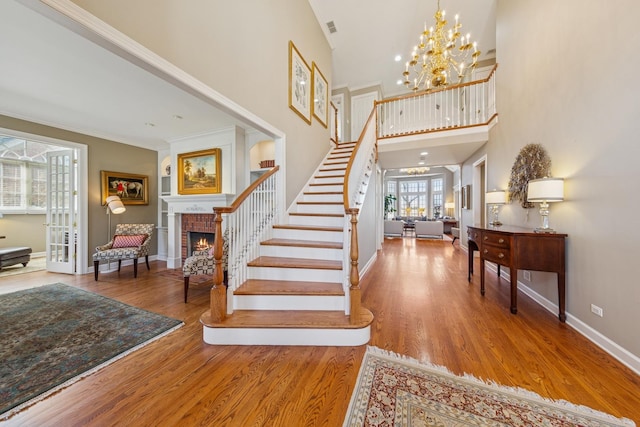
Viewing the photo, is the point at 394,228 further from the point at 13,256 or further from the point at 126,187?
the point at 13,256

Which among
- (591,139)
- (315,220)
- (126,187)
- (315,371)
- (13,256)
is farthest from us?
(126,187)

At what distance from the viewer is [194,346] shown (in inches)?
77.3

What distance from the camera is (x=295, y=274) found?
8.23 feet

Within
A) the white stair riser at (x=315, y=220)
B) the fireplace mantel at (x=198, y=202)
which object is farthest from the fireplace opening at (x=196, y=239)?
the white stair riser at (x=315, y=220)

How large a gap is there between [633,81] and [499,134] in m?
2.55

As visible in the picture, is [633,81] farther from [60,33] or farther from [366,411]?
[60,33]

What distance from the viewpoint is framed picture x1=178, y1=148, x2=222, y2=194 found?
4355 mm

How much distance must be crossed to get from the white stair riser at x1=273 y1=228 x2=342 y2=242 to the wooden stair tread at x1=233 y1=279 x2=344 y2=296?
73 cm

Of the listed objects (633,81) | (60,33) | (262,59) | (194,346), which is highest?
(262,59)

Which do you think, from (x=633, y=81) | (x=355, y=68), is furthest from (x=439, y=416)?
(x=355, y=68)

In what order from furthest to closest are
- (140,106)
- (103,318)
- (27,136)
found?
(27,136) < (140,106) < (103,318)

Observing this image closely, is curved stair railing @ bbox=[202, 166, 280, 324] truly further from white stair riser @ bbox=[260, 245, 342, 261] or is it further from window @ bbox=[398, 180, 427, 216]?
window @ bbox=[398, 180, 427, 216]

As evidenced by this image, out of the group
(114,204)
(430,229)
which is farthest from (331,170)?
(430,229)

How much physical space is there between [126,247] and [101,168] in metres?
1.81
